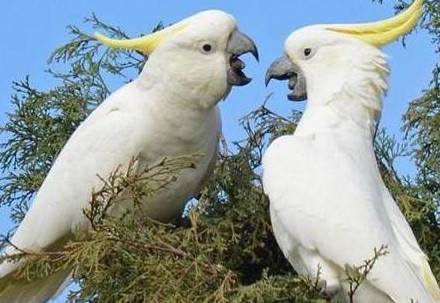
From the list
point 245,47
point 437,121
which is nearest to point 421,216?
point 437,121

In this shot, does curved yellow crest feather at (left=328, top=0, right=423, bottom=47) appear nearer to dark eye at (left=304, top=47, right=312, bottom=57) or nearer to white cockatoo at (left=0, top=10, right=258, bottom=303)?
dark eye at (left=304, top=47, right=312, bottom=57)

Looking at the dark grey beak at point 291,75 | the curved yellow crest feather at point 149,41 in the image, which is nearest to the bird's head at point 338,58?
the dark grey beak at point 291,75

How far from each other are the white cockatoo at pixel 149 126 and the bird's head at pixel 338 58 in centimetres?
23

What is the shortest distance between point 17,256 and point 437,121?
3.80 feet

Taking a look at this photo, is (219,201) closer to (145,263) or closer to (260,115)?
A: (260,115)

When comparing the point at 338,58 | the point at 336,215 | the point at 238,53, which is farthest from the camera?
the point at 238,53

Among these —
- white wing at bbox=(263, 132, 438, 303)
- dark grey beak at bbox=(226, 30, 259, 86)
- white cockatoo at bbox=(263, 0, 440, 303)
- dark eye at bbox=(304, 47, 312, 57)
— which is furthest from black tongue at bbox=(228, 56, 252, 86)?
white wing at bbox=(263, 132, 438, 303)

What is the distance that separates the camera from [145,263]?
92.1 inches

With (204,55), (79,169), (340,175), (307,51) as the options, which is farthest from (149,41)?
(340,175)

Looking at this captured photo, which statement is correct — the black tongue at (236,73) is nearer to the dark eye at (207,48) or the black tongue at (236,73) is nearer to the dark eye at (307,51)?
the dark eye at (207,48)

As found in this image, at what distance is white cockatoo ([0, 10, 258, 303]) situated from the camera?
10.1ft

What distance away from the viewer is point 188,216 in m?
3.09

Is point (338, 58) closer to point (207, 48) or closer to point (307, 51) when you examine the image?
point (307, 51)

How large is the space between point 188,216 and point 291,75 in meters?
0.50
